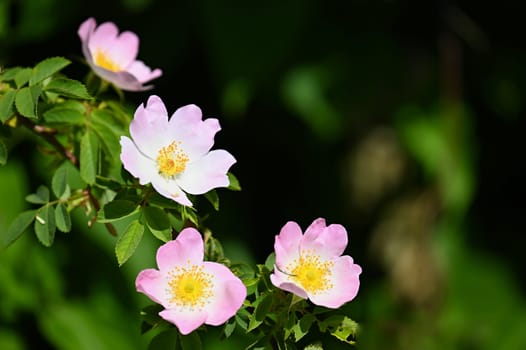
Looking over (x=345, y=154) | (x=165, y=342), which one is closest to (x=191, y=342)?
(x=165, y=342)

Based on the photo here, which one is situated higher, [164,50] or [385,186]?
[164,50]

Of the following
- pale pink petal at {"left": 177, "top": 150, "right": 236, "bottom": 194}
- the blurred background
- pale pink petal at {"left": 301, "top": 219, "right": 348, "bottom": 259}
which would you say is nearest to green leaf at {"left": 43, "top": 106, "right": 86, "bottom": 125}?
pale pink petal at {"left": 177, "top": 150, "right": 236, "bottom": 194}

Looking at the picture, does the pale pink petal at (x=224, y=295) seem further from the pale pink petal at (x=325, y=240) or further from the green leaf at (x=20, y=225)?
the green leaf at (x=20, y=225)

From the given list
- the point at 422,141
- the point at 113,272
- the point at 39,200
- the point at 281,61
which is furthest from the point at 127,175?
the point at 422,141

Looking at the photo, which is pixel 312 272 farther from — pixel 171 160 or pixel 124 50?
pixel 124 50

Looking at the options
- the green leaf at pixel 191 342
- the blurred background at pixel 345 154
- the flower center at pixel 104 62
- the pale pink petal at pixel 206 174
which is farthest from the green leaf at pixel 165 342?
the blurred background at pixel 345 154

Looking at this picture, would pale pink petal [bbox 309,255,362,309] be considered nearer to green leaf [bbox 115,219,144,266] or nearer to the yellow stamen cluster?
the yellow stamen cluster

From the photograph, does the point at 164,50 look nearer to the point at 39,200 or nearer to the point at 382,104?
the point at 382,104
